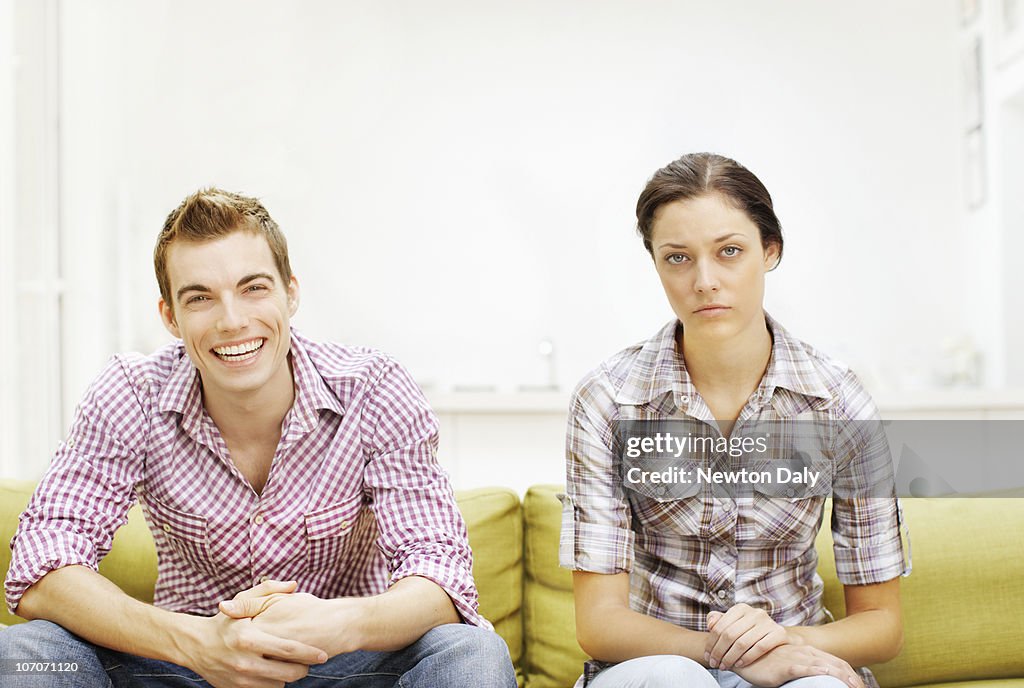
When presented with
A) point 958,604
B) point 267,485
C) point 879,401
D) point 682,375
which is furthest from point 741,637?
point 879,401

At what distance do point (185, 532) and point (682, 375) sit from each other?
2.70 feet

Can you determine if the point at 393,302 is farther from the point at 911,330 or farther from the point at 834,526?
the point at 834,526

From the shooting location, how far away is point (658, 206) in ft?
5.01

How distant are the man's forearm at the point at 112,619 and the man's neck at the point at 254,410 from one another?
1.02ft

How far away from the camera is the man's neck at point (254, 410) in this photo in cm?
158

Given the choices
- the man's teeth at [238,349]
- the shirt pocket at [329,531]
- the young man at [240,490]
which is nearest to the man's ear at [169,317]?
the young man at [240,490]

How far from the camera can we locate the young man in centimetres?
139

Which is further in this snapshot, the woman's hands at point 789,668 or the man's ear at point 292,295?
the man's ear at point 292,295

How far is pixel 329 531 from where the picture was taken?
156cm

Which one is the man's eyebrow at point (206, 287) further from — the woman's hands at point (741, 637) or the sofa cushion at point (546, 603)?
the woman's hands at point (741, 637)

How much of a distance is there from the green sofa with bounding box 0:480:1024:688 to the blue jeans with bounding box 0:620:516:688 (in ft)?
1.32

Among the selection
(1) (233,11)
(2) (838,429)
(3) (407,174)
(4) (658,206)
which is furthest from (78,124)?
(2) (838,429)

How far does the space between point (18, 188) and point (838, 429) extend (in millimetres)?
2678

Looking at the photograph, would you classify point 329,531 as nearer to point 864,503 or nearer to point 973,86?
point 864,503
